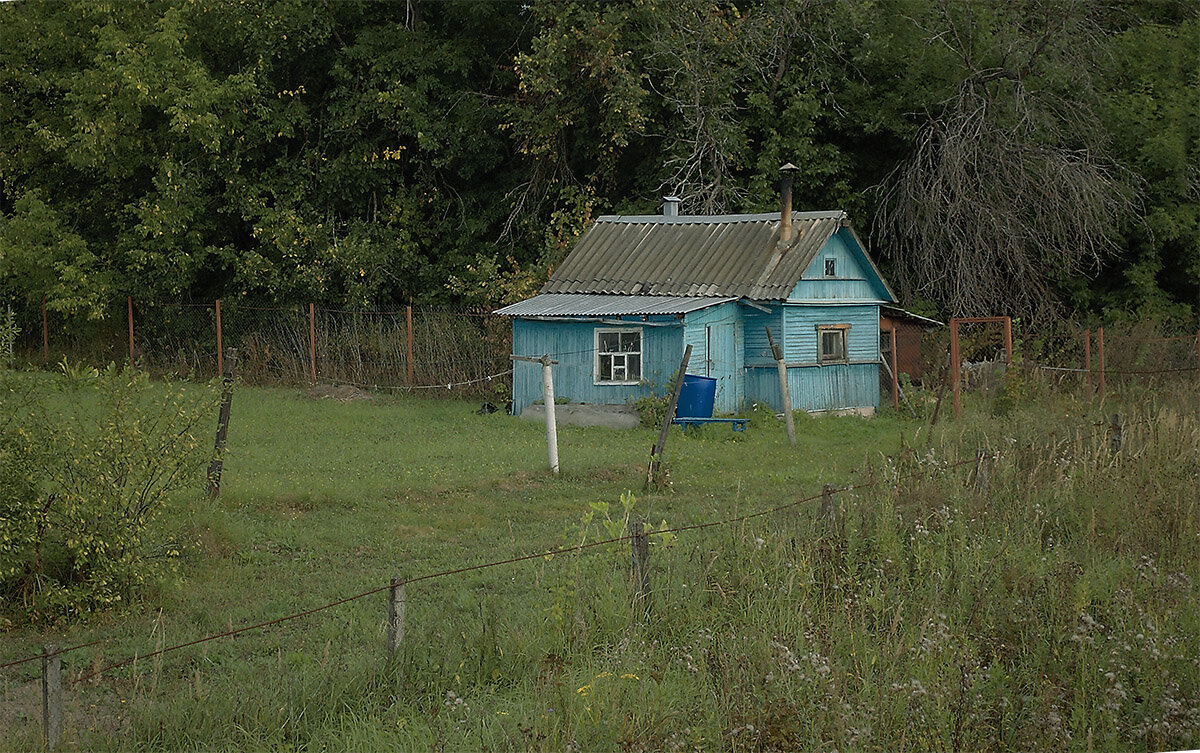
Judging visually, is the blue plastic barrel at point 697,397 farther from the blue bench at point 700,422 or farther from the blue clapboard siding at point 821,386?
the blue clapboard siding at point 821,386

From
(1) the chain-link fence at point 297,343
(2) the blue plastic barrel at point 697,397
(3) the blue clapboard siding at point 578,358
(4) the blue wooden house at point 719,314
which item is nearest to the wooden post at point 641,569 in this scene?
(2) the blue plastic barrel at point 697,397

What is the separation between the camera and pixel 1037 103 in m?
26.4

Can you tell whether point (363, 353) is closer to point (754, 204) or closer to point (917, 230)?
point (754, 204)

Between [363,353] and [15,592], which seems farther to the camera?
[363,353]

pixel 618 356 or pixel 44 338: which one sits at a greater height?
pixel 44 338

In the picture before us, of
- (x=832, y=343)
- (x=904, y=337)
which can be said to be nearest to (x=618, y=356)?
(x=832, y=343)

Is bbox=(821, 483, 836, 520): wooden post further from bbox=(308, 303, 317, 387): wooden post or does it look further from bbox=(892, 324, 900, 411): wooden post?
bbox=(308, 303, 317, 387): wooden post

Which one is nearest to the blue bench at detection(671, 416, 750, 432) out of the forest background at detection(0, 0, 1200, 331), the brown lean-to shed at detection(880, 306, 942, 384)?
the brown lean-to shed at detection(880, 306, 942, 384)

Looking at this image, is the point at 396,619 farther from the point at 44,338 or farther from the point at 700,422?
the point at 44,338

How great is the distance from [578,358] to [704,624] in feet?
48.5

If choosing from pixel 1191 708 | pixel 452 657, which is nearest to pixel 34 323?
pixel 452 657

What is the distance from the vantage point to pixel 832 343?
77.8 feet

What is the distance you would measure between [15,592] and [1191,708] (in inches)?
317

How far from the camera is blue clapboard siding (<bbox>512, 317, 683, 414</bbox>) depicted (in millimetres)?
21453
